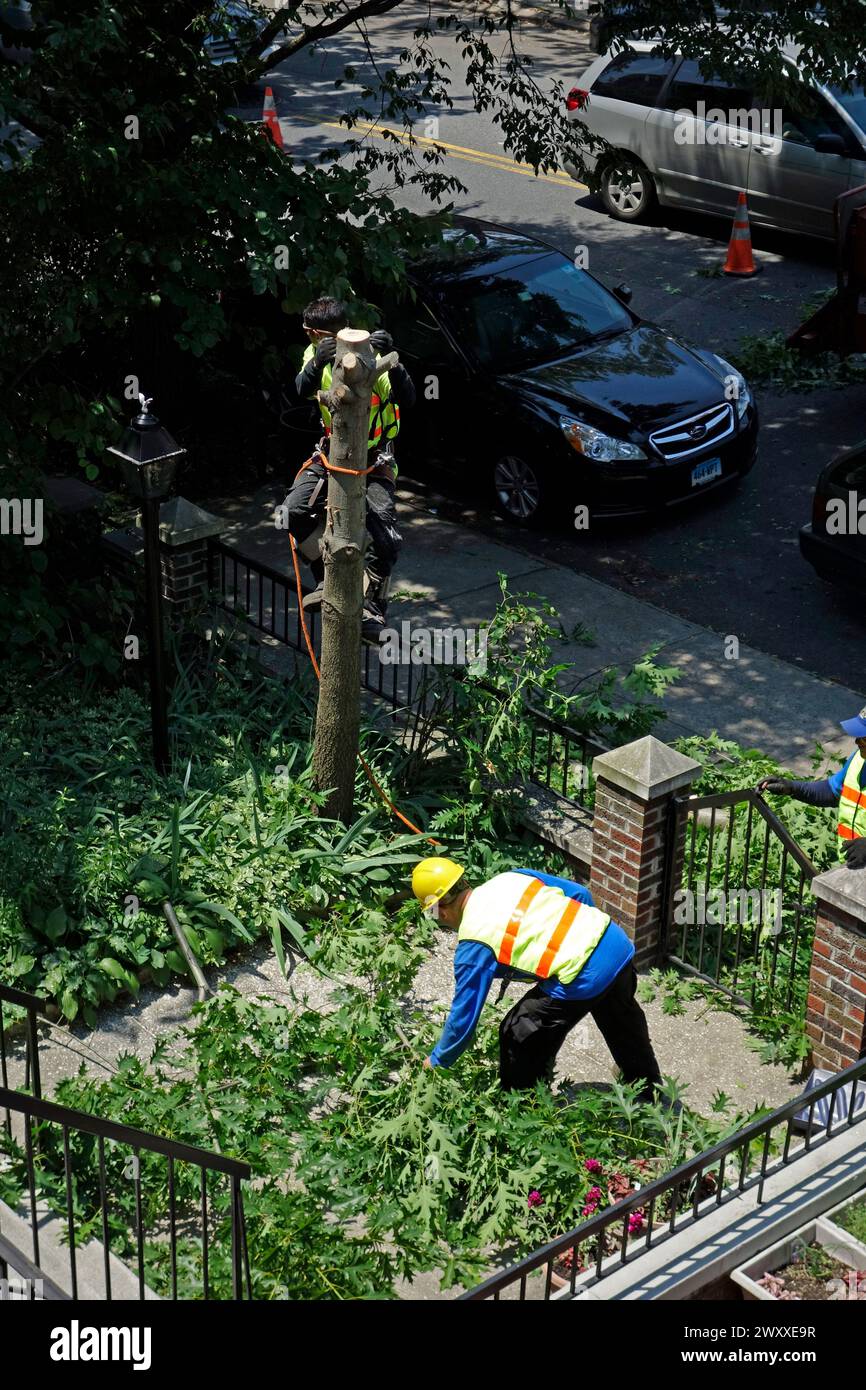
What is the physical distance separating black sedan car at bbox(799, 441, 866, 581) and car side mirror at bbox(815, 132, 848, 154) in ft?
21.6

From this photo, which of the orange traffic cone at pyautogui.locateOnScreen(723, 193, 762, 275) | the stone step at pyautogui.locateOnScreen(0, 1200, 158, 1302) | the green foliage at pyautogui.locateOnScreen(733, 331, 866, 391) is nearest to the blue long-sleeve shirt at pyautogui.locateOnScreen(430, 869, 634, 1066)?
the stone step at pyautogui.locateOnScreen(0, 1200, 158, 1302)

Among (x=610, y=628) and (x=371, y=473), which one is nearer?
(x=371, y=473)

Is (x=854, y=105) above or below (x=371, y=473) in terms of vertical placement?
above

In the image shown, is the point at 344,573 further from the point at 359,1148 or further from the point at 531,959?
the point at 359,1148

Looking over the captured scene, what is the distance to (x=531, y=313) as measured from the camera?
42.4ft

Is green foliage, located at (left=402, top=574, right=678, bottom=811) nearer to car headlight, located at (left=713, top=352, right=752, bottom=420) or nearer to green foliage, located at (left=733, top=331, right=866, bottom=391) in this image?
car headlight, located at (left=713, top=352, right=752, bottom=420)

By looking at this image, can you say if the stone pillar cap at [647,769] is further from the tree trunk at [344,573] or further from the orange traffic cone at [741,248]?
the orange traffic cone at [741,248]

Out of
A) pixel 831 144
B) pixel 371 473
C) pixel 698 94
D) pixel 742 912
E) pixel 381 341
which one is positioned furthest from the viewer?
pixel 698 94

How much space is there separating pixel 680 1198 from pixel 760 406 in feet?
30.7

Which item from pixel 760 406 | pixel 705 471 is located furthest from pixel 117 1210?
pixel 760 406

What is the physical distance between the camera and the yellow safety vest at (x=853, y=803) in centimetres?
731
